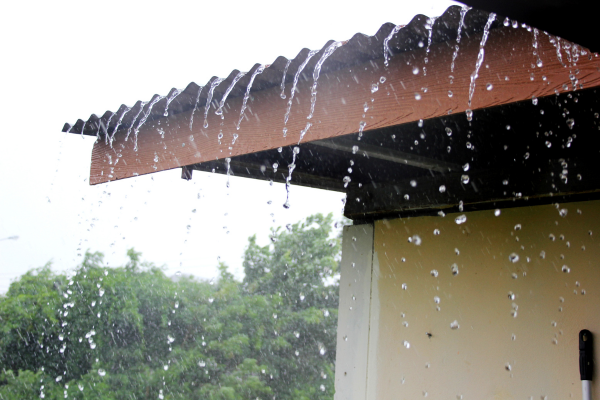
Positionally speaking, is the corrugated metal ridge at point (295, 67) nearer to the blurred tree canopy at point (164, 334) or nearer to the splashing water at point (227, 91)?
the splashing water at point (227, 91)

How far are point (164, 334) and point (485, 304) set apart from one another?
7.93 meters

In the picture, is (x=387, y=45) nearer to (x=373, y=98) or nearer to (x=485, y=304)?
(x=373, y=98)

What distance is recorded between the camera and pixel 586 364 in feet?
7.76

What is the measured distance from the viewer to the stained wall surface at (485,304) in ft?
8.23

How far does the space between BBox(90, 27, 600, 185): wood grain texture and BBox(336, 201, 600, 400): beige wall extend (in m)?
1.15

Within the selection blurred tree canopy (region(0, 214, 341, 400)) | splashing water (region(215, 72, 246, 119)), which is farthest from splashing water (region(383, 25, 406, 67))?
blurred tree canopy (region(0, 214, 341, 400))

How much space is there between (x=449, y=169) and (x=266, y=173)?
1167 mm

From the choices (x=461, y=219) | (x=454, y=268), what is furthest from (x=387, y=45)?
(x=454, y=268)

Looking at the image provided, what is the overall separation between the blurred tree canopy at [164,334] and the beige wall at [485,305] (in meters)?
6.13

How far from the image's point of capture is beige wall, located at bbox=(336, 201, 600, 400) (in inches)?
98.8

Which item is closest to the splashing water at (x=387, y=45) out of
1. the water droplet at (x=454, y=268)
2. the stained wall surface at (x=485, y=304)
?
the stained wall surface at (x=485, y=304)

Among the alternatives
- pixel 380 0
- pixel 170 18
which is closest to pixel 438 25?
pixel 380 0

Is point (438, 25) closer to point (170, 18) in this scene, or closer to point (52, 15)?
point (52, 15)

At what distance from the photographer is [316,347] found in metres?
10.1
